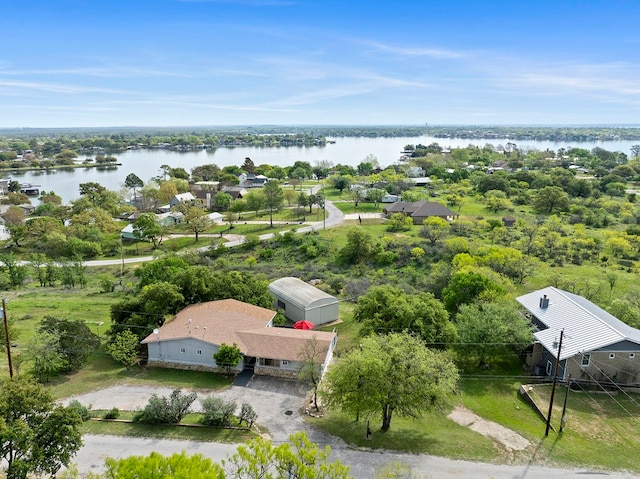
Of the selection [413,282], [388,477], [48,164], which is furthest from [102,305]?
[48,164]

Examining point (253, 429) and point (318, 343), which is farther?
point (318, 343)

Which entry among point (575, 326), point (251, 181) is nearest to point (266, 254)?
point (575, 326)

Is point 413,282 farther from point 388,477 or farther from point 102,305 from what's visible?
point 388,477

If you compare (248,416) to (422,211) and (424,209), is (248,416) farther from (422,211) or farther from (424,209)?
(424,209)

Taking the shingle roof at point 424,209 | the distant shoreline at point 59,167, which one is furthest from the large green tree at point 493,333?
the distant shoreline at point 59,167

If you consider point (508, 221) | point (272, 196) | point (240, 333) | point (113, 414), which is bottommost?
point (508, 221)

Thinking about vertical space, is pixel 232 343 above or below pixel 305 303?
above
